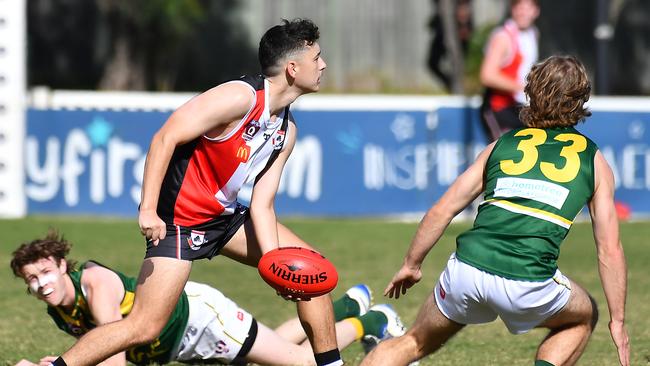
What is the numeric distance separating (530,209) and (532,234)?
95mm

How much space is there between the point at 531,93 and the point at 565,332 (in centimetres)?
96

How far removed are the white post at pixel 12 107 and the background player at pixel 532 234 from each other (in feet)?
28.1

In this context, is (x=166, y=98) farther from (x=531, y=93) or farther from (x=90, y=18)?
(x=90, y=18)

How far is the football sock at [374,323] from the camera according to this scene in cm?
664

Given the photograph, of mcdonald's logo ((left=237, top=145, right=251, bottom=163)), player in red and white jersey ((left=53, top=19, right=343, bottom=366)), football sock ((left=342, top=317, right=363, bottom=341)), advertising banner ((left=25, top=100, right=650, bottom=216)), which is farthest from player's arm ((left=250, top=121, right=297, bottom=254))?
advertising banner ((left=25, top=100, right=650, bottom=216))

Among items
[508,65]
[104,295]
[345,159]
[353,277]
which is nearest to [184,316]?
[104,295]

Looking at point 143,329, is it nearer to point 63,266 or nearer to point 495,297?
point 63,266

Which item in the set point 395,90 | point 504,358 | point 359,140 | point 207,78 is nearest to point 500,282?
point 504,358

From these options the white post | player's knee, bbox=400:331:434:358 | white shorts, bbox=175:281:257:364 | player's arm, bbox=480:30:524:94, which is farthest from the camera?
the white post

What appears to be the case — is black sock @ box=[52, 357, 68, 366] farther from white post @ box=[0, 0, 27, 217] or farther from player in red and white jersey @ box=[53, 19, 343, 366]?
white post @ box=[0, 0, 27, 217]

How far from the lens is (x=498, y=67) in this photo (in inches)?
415

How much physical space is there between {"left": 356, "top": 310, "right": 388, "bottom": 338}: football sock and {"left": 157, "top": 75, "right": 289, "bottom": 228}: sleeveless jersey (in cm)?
127

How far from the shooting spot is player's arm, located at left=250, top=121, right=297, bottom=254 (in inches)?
229

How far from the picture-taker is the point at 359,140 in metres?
13.3
